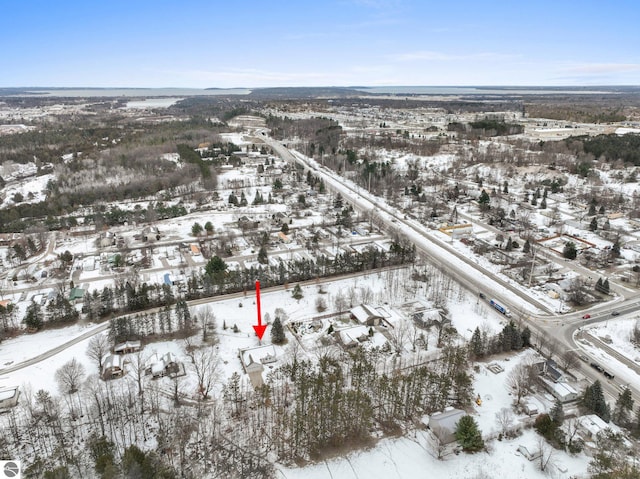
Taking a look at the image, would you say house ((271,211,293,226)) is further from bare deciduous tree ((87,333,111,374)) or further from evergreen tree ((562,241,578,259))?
evergreen tree ((562,241,578,259))

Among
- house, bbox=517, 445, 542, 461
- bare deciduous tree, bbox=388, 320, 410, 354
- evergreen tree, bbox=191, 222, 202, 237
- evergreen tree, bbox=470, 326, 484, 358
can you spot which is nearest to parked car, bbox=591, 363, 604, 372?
evergreen tree, bbox=470, 326, 484, 358

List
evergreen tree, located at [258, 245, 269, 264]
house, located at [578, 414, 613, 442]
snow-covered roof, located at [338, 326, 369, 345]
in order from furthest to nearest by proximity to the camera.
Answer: evergreen tree, located at [258, 245, 269, 264] < snow-covered roof, located at [338, 326, 369, 345] < house, located at [578, 414, 613, 442]

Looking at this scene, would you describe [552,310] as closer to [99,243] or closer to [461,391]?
[461,391]

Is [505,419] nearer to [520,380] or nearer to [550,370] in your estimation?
[520,380]

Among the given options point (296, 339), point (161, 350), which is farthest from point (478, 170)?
point (161, 350)

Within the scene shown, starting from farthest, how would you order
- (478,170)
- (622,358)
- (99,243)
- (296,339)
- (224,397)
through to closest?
(478,170) < (99,243) < (296,339) < (622,358) < (224,397)

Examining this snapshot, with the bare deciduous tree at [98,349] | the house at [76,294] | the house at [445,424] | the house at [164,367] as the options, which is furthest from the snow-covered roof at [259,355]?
the house at [76,294]
